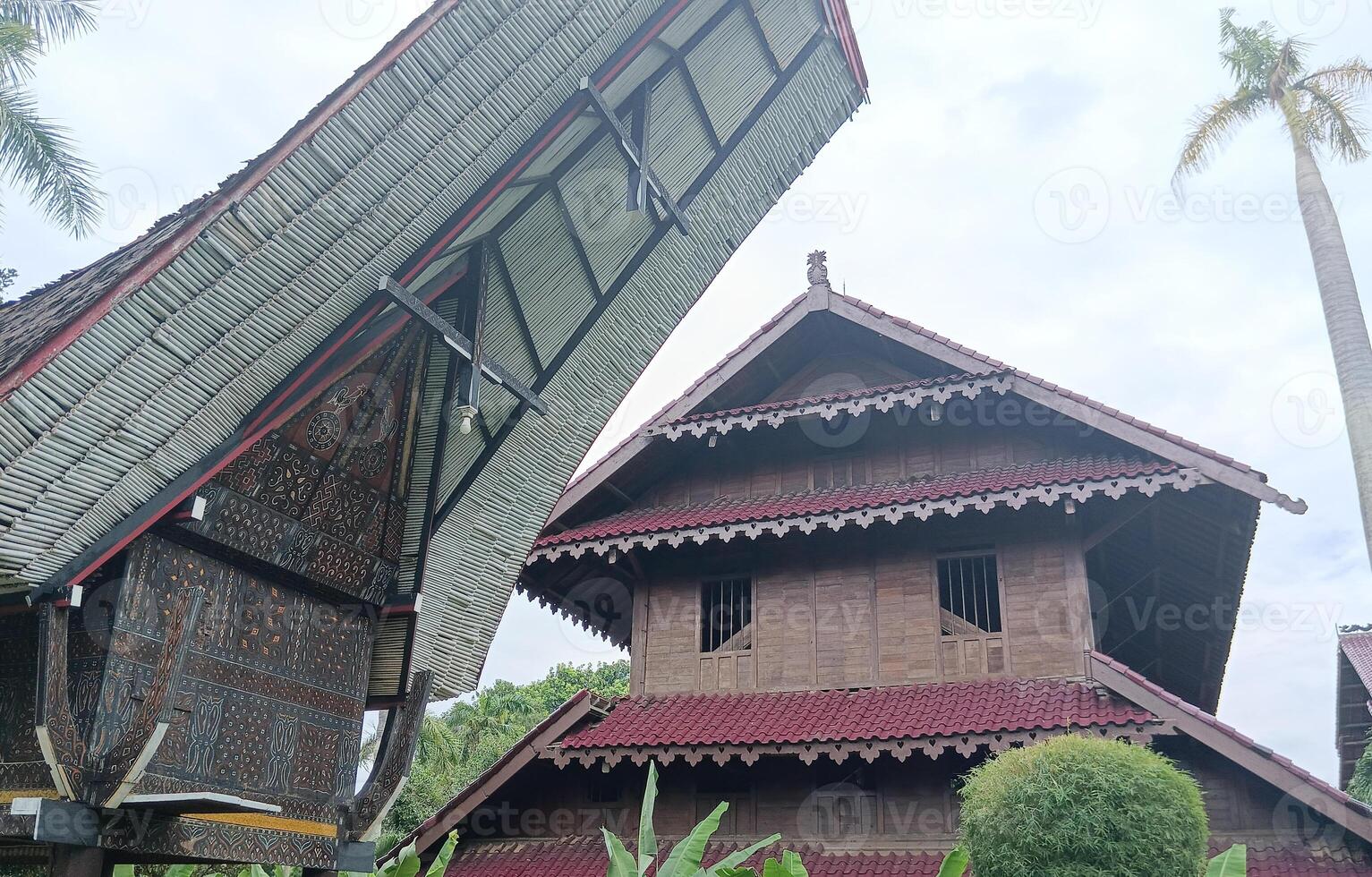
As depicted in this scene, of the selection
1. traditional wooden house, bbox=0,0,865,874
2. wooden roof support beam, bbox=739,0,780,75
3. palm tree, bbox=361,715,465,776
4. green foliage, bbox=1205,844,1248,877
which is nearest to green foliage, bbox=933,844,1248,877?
green foliage, bbox=1205,844,1248,877

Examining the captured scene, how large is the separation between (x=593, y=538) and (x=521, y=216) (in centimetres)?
661

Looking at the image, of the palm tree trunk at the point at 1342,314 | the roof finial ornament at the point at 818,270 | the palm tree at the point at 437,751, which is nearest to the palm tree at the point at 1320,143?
the palm tree trunk at the point at 1342,314

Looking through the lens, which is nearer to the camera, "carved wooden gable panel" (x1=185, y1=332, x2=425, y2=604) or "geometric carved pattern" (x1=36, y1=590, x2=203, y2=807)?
"geometric carved pattern" (x1=36, y1=590, x2=203, y2=807)

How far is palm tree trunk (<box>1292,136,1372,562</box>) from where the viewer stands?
616 inches

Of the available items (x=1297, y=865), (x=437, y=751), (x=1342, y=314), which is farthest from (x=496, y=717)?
(x=1297, y=865)

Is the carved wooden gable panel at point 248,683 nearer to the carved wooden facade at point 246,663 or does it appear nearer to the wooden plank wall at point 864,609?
the carved wooden facade at point 246,663

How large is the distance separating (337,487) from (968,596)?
27.1 feet

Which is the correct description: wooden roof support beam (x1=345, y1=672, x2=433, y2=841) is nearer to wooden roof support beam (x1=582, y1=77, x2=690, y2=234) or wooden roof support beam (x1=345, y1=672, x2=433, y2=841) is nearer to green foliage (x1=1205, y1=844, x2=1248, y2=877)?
wooden roof support beam (x1=582, y1=77, x2=690, y2=234)

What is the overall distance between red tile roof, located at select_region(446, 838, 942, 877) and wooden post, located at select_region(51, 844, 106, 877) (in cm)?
735

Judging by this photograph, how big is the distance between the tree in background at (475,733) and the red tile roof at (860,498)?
44.4ft

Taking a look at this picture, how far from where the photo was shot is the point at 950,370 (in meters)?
14.1

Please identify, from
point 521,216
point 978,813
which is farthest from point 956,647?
point 521,216

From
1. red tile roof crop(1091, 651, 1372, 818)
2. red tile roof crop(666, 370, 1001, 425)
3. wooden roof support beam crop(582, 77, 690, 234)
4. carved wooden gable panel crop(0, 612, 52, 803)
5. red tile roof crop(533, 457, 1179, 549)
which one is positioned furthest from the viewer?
red tile roof crop(666, 370, 1001, 425)

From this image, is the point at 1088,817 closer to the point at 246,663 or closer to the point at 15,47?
the point at 246,663
